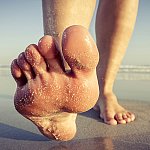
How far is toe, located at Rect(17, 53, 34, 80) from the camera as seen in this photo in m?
1.03

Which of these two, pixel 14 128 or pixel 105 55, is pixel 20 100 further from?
pixel 105 55

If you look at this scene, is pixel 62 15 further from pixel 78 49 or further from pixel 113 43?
pixel 113 43

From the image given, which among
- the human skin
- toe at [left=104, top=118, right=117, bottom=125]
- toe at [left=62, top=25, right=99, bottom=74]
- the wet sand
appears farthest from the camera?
the human skin

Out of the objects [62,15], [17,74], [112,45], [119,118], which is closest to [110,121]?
[119,118]

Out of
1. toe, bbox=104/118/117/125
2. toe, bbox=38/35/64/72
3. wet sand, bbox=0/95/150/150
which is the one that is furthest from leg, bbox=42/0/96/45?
toe, bbox=104/118/117/125

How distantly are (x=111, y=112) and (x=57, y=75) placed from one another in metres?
0.82

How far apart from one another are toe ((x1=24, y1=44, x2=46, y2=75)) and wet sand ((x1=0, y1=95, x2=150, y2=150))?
1.35 ft

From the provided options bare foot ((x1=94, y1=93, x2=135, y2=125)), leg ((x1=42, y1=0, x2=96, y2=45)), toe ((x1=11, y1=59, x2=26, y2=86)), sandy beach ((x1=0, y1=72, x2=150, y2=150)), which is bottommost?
bare foot ((x1=94, y1=93, x2=135, y2=125))

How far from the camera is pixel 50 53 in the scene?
100 cm

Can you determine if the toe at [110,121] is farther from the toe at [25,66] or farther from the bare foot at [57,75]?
the toe at [25,66]

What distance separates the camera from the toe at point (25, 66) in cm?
103

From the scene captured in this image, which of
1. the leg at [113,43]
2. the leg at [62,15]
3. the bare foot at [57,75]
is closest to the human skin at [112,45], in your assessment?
the leg at [113,43]

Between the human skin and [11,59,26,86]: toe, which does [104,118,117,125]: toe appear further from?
[11,59,26,86]: toe

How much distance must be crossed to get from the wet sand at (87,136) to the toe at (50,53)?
16.3 inches
